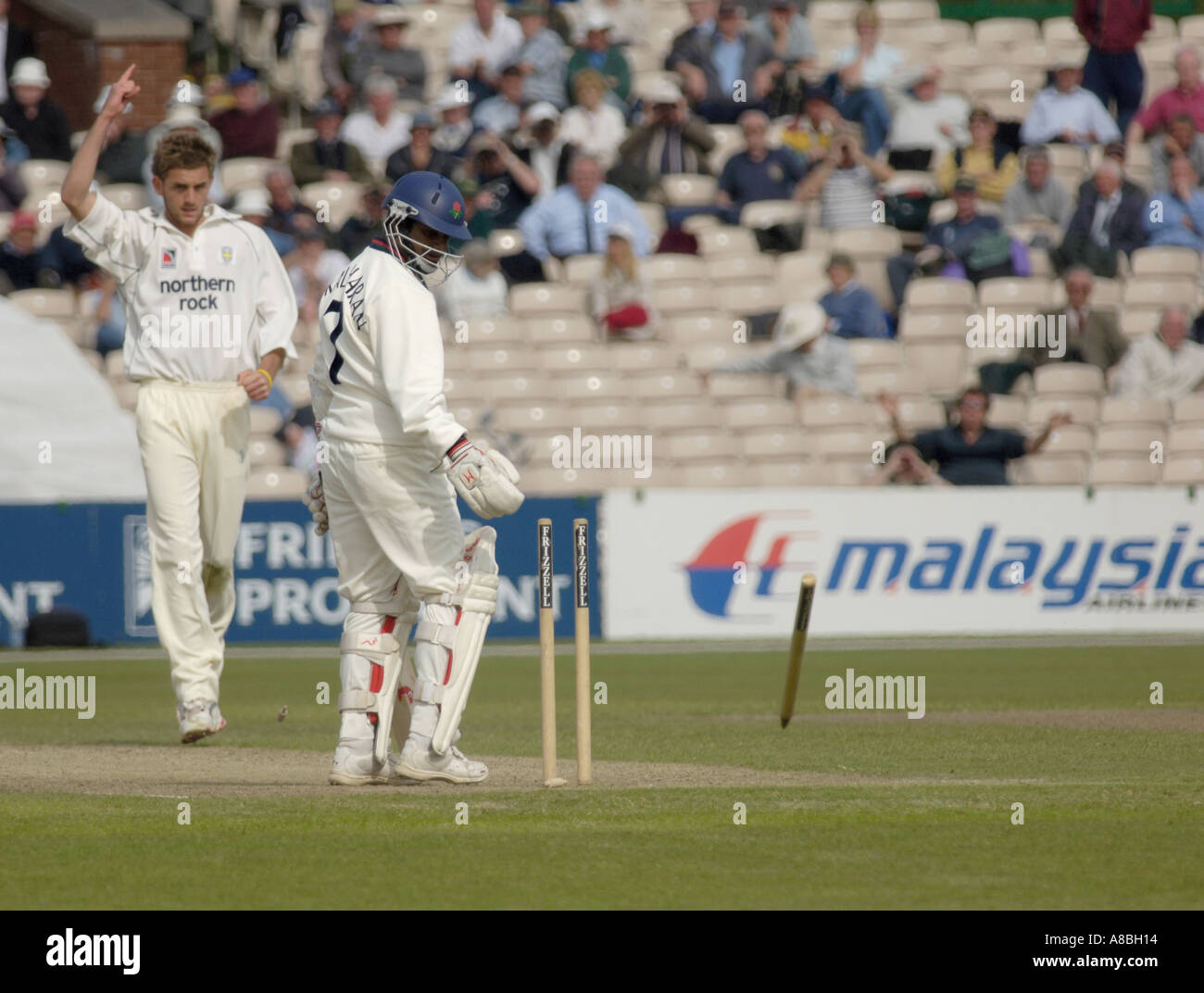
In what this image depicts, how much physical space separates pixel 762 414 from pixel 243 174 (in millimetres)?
6288

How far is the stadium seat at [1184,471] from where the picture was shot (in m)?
19.5

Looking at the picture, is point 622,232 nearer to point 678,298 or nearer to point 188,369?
point 678,298

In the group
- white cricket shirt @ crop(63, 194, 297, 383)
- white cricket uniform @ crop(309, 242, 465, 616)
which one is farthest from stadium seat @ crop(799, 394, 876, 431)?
white cricket uniform @ crop(309, 242, 465, 616)

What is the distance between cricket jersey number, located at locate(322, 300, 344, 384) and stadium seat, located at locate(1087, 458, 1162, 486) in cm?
1317

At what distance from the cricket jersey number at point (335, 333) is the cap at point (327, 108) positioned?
47.2 ft

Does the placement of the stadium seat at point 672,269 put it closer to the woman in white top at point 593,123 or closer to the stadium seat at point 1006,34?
the woman in white top at point 593,123

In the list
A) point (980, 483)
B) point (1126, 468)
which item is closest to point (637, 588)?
point (980, 483)

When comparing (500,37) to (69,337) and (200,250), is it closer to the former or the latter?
(69,337)

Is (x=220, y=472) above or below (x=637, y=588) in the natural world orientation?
above

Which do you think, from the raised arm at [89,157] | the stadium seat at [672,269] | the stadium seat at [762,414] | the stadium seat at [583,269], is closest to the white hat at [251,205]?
the stadium seat at [583,269]

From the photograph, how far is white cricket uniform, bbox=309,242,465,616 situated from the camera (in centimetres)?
743

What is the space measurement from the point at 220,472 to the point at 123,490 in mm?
10003

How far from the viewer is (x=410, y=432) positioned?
7.38m

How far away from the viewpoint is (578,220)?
21.3 metres
